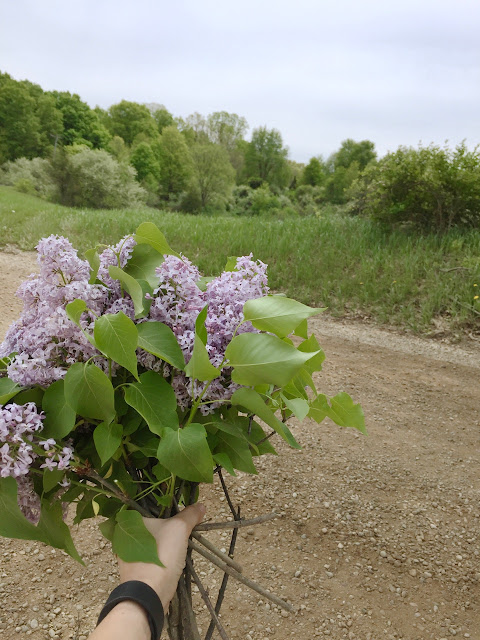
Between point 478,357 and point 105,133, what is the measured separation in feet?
123

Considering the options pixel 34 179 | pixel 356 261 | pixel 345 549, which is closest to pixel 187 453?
pixel 345 549

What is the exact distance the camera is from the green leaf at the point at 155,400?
2.73 ft

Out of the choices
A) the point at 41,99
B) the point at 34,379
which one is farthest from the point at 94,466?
the point at 41,99

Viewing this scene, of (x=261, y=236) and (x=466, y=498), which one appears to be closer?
(x=466, y=498)

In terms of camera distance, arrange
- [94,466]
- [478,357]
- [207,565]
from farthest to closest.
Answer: [478,357] < [207,565] < [94,466]

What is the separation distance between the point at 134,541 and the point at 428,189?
7403 millimetres

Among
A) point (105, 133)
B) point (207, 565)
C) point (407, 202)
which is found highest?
point (105, 133)

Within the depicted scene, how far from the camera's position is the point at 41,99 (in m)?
32.2

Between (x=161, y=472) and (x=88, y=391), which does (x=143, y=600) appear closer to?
(x=161, y=472)

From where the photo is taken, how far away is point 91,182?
20578 millimetres

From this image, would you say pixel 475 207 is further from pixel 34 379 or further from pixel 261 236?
pixel 34 379

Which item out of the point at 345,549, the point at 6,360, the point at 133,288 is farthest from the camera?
the point at 345,549

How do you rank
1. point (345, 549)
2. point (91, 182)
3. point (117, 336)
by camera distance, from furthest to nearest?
point (91, 182)
point (345, 549)
point (117, 336)

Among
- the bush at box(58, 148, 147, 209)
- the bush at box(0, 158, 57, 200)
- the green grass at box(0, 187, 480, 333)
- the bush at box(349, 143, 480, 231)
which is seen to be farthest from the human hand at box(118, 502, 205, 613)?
the bush at box(0, 158, 57, 200)
